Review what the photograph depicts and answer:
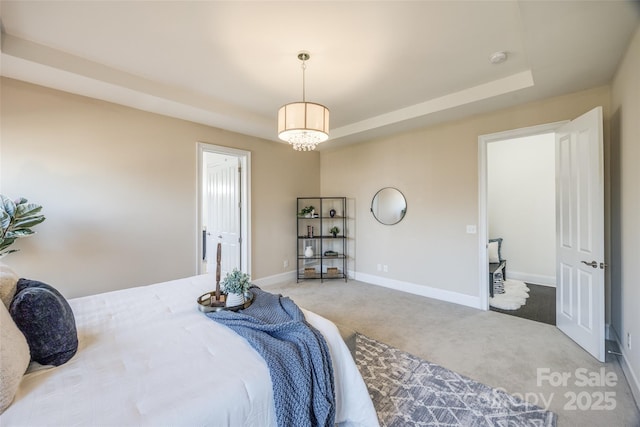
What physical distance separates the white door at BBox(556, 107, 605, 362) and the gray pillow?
3.77 m

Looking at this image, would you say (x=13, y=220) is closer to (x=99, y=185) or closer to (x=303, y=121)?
(x=99, y=185)

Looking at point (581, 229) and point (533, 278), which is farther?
point (533, 278)

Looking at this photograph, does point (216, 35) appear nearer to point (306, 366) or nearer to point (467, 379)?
point (306, 366)

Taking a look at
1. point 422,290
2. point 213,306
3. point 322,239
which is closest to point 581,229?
point 422,290

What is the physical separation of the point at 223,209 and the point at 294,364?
A: 390cm

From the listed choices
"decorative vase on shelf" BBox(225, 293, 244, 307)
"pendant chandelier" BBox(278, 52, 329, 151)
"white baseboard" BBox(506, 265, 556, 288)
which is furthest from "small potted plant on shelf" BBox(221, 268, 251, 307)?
"white baseboard" BBox(506, 265, 556, 288)

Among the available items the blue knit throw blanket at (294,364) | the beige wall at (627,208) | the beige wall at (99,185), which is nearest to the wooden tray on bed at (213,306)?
the blue knit throw blanket at (294,364)

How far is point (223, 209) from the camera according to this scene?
4.77 meters

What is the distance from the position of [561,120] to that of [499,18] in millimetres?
1725

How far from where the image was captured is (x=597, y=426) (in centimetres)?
168

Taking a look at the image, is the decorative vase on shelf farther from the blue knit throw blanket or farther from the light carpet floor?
the light carpet floor

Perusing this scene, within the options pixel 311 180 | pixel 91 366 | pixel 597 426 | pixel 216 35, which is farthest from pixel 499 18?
pixel 311 180

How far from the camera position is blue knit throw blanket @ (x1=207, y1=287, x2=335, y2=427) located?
1203mm

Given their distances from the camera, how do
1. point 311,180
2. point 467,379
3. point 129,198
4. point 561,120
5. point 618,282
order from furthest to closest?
1. point 311,180
2. point 129,198
3. point 561,120
4. point 618,282
5. point 467,379
